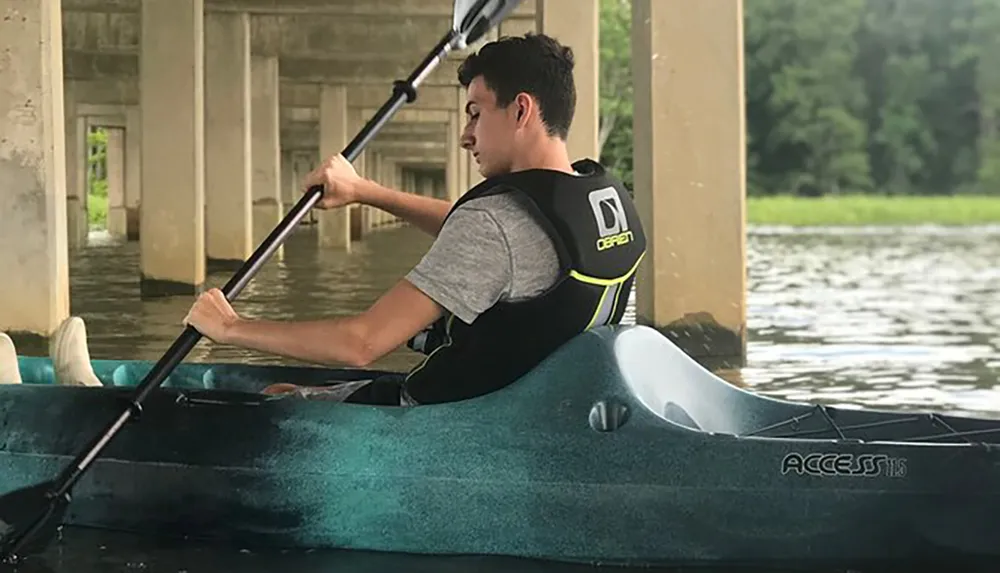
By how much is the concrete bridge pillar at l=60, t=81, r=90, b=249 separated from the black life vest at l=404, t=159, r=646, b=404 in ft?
79.1

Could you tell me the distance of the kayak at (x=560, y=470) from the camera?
3307mm

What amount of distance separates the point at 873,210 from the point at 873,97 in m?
4.54

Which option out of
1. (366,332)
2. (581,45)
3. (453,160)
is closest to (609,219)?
(366,332)

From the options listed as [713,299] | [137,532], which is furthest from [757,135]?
[137,532]

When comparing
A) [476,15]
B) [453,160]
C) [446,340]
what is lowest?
[446,340]

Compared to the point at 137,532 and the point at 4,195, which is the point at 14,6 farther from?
the point at 137,532

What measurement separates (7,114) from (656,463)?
6.40 meters

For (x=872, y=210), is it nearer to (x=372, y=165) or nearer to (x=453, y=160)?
(x=453, y=160)

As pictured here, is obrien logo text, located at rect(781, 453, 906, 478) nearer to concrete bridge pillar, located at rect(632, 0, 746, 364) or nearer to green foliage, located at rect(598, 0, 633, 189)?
concrete bridge pillar, located at rect(632, 0, 746, 364)

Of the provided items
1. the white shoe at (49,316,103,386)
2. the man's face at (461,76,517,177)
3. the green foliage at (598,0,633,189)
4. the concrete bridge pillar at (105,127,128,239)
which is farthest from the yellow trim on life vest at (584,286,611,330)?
the green foliage at (598,0,633,189)

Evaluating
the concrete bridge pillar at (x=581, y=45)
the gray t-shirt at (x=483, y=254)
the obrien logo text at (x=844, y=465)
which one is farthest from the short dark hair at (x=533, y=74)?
the concrete bridge pillar at (x=581, y=45)

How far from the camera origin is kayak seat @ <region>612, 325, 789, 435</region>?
3.59m

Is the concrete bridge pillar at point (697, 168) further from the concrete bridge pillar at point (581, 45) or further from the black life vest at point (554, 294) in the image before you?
the black life vest at point (554, 294)

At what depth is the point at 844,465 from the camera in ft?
10.9
